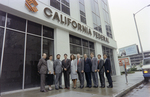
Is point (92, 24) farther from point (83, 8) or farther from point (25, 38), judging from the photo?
point (25, 38)

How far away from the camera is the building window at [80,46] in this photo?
400 inches

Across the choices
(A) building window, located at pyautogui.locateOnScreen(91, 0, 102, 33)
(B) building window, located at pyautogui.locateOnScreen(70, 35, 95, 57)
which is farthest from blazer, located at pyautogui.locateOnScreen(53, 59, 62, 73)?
(A) building window, located at pyautogui.locateOnScreen(91, 0, 102, 33)

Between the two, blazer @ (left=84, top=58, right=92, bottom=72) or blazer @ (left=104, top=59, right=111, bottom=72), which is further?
blazer @ (left=84, top=58, right=92, bottom=72)

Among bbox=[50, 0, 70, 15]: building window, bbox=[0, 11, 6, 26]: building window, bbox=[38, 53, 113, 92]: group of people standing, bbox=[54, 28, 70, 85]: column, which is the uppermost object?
bbox=[50, 0, 70, 15]: building window

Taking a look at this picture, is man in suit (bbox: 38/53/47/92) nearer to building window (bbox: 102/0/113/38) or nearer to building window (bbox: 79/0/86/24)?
building window (bbox: 79/0/86/24)

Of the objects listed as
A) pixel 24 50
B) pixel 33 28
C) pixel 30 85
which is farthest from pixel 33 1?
pixel 30 85

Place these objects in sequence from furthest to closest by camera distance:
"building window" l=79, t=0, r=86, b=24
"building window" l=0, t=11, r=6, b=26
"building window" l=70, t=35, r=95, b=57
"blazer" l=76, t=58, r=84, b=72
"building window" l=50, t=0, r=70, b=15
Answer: "building window" l=79, t=0, r=86, b=24
"building window" l=70, t=35, r=95, b=57
"building window" l=50, t=0, r=70, b=15
"blazer" l=76, t=58, r=84, b=72
"building window" l=0, t=11, r=6, b=26

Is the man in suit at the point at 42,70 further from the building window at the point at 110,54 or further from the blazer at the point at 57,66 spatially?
the building window at the point at 110,54

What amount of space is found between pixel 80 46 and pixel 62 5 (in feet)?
15.1

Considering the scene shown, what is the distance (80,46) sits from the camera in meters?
11.1

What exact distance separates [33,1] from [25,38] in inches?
105

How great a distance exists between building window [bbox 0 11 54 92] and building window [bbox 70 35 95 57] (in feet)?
10.8

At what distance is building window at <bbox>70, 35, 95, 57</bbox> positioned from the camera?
10.2 metres

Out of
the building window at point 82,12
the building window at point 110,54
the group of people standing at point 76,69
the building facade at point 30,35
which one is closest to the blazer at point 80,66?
the group of people standing at point 76,69
